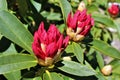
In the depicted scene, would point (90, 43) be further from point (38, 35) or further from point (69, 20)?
point (38, 35)

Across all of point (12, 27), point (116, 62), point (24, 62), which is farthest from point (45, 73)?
point (116, 62)

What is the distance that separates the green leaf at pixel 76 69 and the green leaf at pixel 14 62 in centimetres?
14

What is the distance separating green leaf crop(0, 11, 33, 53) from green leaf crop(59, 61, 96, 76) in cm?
17

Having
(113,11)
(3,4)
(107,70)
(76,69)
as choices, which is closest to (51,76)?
→ (76,69)

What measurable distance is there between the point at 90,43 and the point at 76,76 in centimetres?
24

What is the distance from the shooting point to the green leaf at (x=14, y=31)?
1557 mm

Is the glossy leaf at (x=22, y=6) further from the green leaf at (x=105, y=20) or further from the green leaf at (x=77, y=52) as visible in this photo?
the green leaf at (x=105, y=20)

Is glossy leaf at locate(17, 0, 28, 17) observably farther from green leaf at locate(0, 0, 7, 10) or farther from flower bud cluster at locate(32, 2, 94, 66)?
flower bud cluster at locate(32, 2, 94, 66)

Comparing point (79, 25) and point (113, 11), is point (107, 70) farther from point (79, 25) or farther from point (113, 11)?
point (113, 11)

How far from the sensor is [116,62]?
7.40ft

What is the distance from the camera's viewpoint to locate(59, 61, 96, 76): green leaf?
1.54 m

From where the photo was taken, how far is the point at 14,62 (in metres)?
1.47

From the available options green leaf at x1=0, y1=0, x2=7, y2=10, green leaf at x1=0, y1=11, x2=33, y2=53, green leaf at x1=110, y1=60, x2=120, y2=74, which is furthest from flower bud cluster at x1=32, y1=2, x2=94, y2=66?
green leaf at x1=110, y1=60, x2=120, y2=74

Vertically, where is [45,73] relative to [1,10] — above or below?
below
